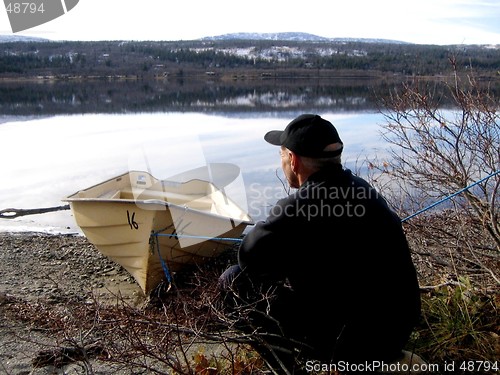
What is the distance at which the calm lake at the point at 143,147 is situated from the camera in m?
10.3

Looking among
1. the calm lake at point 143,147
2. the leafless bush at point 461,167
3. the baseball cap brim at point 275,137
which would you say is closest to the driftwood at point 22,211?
the calm lake at point 143,147

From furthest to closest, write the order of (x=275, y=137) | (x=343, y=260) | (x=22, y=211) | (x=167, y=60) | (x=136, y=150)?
(x=167, y=60), (x=22, y=211), (x=136, y=150), (x=275, y=137), (x=343, y=260)

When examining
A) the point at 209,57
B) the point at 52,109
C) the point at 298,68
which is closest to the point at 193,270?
the point at 52,109

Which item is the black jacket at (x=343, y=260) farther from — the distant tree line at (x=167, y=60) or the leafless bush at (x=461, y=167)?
the distant tree line at (x=167, y=60)

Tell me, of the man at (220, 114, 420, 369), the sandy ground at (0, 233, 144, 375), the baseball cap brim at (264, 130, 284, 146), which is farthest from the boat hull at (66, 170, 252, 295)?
the man at (220, 114, 420, 369)

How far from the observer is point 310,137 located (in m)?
2.74

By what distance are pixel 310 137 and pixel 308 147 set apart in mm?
61

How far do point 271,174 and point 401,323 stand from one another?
27.6 ft

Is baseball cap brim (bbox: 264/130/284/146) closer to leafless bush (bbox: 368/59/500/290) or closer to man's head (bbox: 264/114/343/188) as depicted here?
man's head (bbox: 264/114/343/188)

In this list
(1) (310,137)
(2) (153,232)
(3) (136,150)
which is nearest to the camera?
(1) (310,137)

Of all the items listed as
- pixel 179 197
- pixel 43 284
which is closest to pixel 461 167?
pixel 179 197

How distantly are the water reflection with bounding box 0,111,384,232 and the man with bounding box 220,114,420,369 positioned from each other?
4.21m

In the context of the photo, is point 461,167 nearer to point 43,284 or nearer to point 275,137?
point 275,137

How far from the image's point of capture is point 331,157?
8.91 feet
